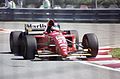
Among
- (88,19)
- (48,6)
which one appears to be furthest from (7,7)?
(88,19)

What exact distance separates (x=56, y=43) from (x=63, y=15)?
50.9 ft

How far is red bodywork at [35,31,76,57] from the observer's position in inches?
381

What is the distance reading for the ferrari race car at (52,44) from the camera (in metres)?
9.79

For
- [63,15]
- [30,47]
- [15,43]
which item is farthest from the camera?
[63,15]

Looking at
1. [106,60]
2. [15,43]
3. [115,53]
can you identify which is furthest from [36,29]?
[115,53]

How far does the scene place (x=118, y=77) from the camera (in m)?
7.94

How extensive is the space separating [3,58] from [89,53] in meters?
2.19

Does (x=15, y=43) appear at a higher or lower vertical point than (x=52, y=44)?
Answer: lower

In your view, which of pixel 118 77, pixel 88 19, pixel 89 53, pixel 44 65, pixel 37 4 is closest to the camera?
pixel 118 77

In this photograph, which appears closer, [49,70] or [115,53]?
[49,70]

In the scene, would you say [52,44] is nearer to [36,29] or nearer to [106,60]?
[36,29]

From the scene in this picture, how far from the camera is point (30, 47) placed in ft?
32.0

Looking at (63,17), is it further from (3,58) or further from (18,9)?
(3,58)

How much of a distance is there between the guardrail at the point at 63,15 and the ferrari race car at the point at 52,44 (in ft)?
45.9
